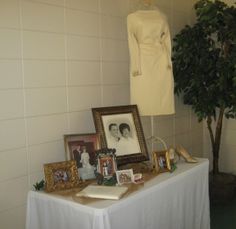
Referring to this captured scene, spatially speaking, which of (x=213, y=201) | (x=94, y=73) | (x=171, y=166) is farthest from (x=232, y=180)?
(x=94, y=73)

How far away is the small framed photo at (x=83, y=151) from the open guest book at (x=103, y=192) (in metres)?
0.19

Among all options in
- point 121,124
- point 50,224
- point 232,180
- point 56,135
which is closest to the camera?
point 50,224

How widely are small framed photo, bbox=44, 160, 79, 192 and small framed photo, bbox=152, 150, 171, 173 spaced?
1.78 feet

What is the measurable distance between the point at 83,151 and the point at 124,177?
31cm

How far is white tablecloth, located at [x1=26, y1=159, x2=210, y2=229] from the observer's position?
1.63 m

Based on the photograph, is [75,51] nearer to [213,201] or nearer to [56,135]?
[56,135]

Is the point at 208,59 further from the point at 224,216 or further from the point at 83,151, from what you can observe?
the point at 83,151

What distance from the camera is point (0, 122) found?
1835mm

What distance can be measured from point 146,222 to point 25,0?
142 centimetres

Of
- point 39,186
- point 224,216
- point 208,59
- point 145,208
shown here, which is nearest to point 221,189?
point 224,216

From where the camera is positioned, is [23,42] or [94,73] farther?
[94,73]

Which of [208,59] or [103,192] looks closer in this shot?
[103,192]

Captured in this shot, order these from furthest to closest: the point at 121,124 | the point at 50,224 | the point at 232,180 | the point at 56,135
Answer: the point at 232,180
the point at 121,124
the point at 56,135
the point at 50,224

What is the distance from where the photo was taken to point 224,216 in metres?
3.01
